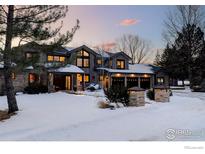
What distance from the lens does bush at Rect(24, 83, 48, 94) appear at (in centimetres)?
1755

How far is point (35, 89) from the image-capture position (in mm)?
17672

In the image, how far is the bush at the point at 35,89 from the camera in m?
17.5

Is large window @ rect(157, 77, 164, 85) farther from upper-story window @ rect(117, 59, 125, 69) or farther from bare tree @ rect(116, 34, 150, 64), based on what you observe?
bare tree @ rect(116, 34, 150, 64)

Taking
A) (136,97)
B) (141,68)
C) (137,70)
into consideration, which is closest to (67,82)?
(137,70)

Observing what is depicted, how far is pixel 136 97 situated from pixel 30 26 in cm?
460

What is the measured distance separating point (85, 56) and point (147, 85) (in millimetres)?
7519

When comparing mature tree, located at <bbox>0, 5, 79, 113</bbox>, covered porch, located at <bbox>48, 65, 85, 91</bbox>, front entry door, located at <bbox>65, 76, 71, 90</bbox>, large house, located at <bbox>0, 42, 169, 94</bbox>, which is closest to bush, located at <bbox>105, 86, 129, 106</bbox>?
mature tree, located at <bbox>0, 5, 79, 113</bbox>

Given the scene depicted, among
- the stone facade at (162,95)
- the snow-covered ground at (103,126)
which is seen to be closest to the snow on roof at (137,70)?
the stone facade at (162,95)

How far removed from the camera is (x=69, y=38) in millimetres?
8836

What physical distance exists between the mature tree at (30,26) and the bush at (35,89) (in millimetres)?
8475

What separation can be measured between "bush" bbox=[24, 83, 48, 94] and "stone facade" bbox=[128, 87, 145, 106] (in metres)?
9.59

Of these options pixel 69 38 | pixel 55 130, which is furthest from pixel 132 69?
pixel 55 130
